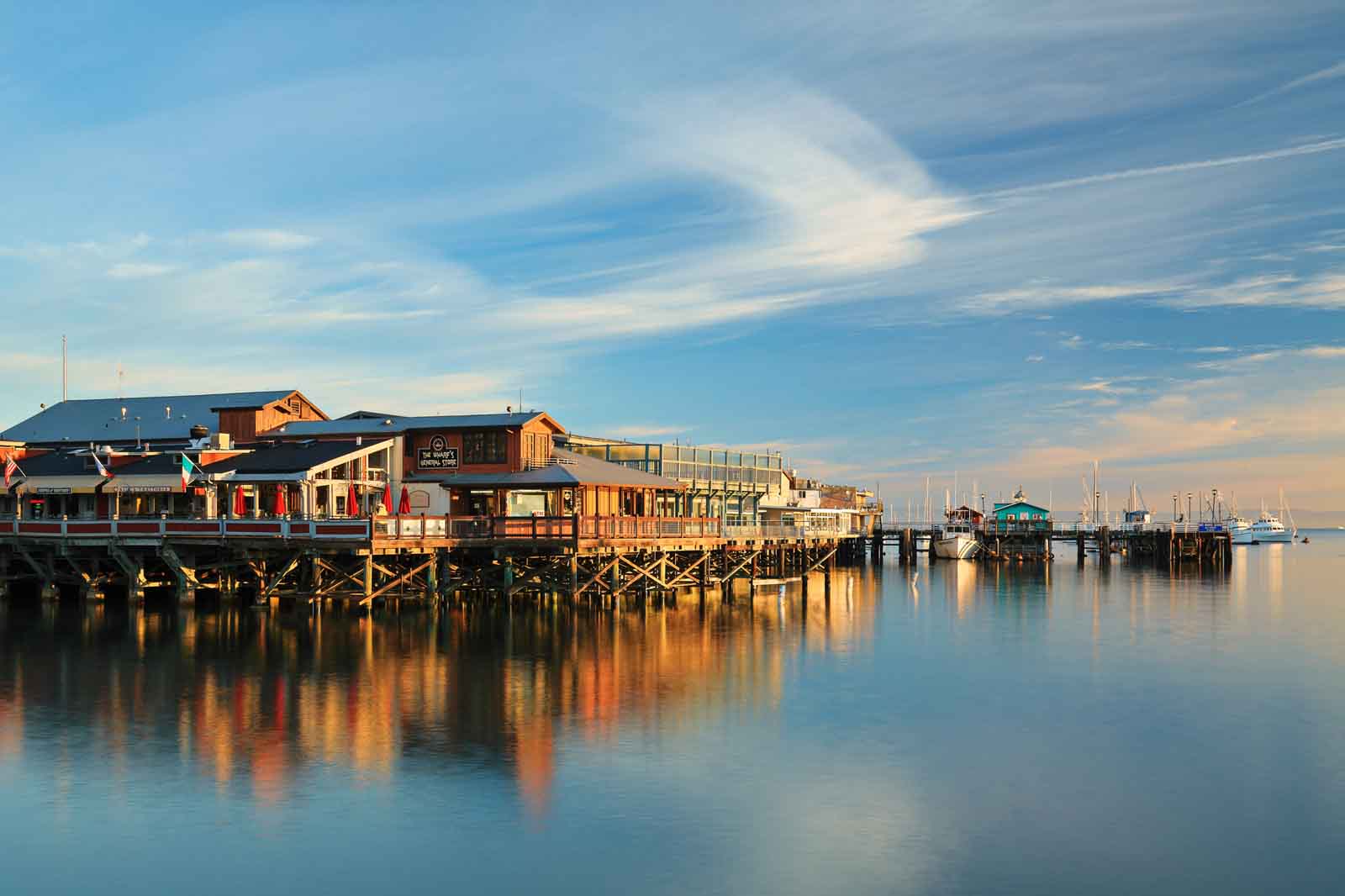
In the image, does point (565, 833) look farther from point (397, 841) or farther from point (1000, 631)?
point (1000, 631)

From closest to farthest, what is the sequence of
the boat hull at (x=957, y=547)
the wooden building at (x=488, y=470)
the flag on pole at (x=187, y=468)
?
1. the flag on pole at (x=187, y=468)
2. the wooden building at (x=488, y=470)
3. the boat hull at (x=957, y=547)

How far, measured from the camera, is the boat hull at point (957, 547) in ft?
398

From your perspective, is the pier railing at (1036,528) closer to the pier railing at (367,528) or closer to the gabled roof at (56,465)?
the pier railing at (367,528)

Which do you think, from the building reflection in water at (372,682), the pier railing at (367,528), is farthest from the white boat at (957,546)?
the building reflection in water at (372,682)

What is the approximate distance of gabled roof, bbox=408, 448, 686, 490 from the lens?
56.4 metres

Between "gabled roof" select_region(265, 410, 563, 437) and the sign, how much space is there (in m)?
0.79

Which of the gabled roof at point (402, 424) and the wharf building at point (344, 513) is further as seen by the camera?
the gabled roof at point (402, 424)

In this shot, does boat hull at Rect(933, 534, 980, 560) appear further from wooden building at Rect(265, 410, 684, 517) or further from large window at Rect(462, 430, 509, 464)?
large window at Rect(462, 430, 509, 464)

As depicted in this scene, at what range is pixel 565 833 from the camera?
20.8 m

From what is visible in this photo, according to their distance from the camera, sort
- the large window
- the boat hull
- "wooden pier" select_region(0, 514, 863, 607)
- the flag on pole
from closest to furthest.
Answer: "wooden pier" select_region(0, 514, 863, 607) → the flag on pole → the large window → the boat hull

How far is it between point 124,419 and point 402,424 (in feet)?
78.1

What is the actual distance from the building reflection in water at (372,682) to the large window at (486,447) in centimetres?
834

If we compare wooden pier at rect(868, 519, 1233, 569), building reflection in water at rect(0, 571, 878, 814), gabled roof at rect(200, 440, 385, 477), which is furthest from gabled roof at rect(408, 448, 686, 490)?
wooden pier at rect(868, 519, 1233, 569)

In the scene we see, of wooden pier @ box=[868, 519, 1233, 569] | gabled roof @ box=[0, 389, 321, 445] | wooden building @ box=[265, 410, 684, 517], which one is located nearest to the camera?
wooden building @ box=[265, 410, 684, 517]
